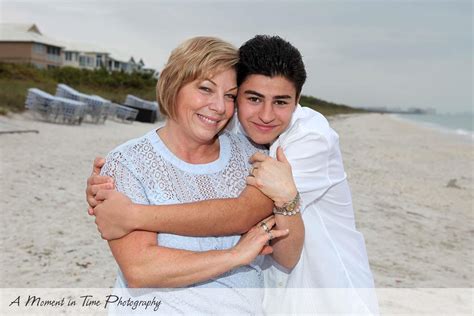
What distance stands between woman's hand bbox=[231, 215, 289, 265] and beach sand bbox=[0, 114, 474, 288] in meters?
3.28

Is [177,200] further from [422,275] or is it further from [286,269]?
[422,275]

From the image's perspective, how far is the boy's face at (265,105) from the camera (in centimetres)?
235

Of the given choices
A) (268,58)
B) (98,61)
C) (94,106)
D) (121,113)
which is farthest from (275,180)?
(98,61)

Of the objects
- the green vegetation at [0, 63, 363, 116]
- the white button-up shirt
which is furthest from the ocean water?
the white button-up shirt

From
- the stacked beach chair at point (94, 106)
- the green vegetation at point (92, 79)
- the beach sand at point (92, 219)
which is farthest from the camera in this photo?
the green vegetation at point (92, 79)

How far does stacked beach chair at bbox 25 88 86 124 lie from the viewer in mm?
16859

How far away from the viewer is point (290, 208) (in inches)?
85.5

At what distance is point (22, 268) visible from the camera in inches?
205

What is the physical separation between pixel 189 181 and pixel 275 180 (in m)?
0.35

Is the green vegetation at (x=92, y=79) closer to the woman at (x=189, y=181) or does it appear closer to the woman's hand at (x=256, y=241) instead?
the woman at (x=189, y=181)

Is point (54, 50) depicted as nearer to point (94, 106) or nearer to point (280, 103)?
point (94, 106)

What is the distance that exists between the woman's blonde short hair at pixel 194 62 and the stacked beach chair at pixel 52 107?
15796mm

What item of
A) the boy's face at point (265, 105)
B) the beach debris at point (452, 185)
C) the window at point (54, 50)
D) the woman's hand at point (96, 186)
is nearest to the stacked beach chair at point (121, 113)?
the beach debris at point (452, 185)

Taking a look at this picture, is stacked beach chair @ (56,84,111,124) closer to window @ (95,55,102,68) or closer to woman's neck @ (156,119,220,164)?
woman's neck @ (156,119,220,164)
